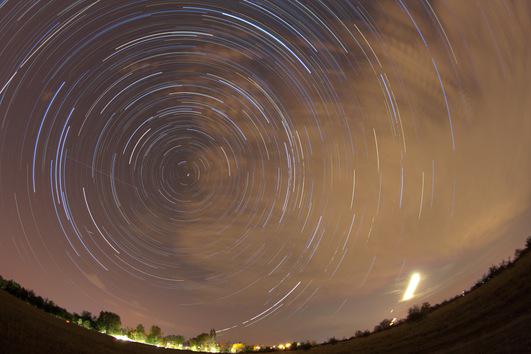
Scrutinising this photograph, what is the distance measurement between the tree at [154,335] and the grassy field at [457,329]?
38171mm

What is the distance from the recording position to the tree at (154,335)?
62.2m

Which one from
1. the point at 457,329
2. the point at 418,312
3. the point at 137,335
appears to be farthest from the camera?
the point at 137,335

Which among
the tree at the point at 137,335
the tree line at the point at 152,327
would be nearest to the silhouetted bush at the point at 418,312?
the tree line at the point at 152,327

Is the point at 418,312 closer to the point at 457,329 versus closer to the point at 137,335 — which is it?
the point at 457,329

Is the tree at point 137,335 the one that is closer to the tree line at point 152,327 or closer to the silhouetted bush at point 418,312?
the tree line at point 152,327

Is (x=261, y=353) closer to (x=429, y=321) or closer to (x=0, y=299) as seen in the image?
(x=429, y=321)

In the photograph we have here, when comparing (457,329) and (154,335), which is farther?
(154,335)

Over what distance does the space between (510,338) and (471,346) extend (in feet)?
6.43

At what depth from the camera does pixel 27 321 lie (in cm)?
2281

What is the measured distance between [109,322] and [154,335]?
730cm

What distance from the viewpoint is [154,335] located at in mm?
65250

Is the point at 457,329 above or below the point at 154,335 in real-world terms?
below

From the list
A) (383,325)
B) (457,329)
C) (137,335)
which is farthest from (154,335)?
(457,329)

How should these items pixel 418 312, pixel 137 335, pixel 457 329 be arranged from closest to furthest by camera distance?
pixel 457 329, pixel 418 312, pixel 137 335
